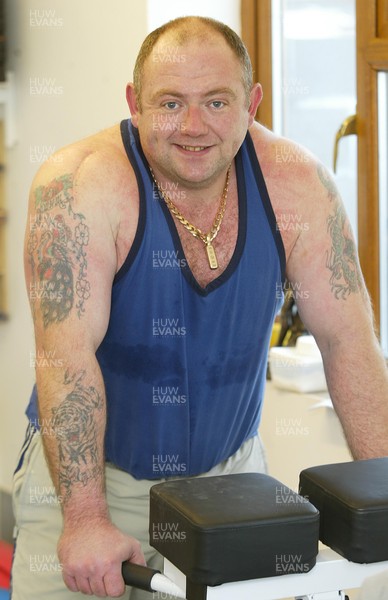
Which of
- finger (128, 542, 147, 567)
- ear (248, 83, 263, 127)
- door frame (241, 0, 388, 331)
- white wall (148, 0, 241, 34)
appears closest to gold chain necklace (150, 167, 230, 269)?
ear (248, 83, 263, 127)

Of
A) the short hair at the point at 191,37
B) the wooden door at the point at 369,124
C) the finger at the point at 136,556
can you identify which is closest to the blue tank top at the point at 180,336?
the short hair at the point at 191,37

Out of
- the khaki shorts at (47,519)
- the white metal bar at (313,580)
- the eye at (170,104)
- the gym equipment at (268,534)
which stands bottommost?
the khaki shorts at (47,519)

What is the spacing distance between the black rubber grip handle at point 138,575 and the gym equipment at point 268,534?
0.06 meters

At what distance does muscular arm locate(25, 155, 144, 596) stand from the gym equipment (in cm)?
32

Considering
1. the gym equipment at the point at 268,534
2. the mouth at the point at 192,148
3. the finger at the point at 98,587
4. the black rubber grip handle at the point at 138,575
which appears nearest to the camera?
the gym equipment at the point at 268,534

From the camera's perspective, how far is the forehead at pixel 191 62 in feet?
5.07

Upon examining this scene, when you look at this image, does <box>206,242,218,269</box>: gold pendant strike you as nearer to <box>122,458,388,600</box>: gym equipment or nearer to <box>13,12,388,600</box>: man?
<box>13,12,388,600</box>: man

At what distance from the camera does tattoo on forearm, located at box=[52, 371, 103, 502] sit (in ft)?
4.81

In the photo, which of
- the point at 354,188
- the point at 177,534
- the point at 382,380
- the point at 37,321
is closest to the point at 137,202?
the point at 37,321

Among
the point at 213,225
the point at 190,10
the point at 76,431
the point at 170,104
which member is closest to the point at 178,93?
the point at 170,104

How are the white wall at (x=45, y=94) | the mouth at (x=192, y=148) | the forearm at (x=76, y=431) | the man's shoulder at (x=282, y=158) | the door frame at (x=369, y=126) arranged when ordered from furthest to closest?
the white wall at (x=45, y=94) → the door frame at (x=369, y=126) → the man's shoulder at (x=282, y=158) → the mouth at (x=192, y=148) → the forearm at (x=76, y=431)

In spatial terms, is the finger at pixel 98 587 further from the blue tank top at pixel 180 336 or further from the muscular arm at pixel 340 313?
the muscular arm at pixel 340 313

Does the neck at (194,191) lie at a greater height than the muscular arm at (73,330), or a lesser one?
greater

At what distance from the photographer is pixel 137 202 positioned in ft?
5.26
